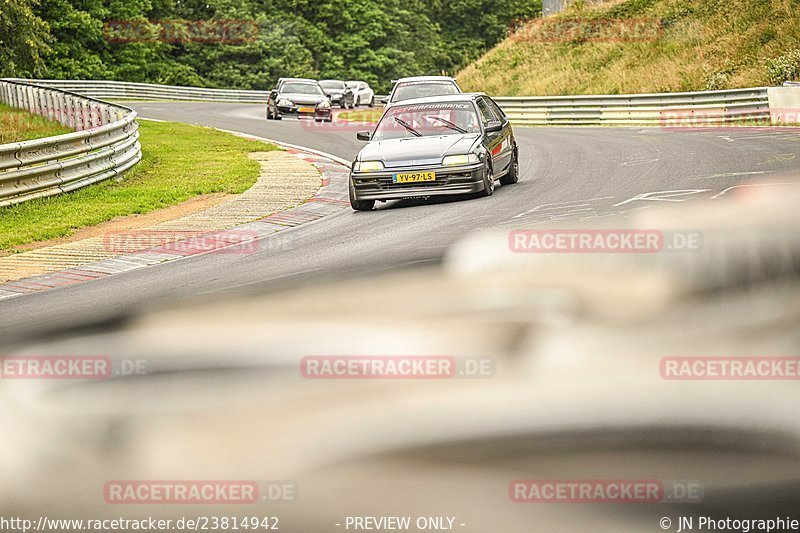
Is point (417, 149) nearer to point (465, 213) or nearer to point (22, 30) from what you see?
point (465, 213)

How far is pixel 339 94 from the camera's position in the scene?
47062 millimetres

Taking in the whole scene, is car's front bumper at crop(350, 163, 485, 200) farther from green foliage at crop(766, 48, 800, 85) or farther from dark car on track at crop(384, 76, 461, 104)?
green foliage at crop(766, 48, 800, 85)

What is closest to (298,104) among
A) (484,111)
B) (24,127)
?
(24,127)

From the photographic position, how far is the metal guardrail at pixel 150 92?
2115 inches

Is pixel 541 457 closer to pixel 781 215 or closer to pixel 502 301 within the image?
pixel 502 301

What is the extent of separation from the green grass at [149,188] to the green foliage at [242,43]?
30.9 metres

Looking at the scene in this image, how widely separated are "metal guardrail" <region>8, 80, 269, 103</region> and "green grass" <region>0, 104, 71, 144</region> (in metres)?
23.6

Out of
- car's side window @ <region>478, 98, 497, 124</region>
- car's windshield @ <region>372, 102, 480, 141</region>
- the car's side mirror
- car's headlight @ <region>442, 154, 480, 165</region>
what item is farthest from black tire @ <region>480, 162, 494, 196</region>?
car's side window @ <region>478, 98, 497, 124</region>

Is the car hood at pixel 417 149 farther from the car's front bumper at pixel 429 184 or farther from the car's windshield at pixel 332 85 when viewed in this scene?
the car's windshield at pixel 332 85

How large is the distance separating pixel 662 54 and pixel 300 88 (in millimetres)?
13920

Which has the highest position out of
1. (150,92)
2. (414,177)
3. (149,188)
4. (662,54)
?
(662,54)

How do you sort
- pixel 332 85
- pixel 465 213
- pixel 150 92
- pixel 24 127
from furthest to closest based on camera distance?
1. pixel 150 92
2. pixel 332 85
3. pixel 24 127
4. pixel 465 213

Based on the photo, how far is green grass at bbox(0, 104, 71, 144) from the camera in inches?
953

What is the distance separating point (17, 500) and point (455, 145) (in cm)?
1090
